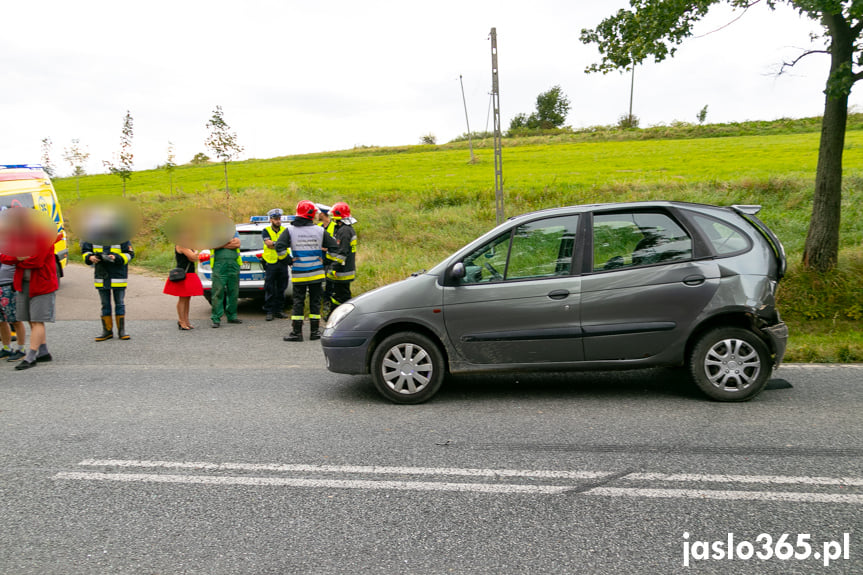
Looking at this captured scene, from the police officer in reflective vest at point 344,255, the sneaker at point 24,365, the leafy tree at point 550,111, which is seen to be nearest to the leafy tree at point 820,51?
the police officer in reflective vest at point 344,255

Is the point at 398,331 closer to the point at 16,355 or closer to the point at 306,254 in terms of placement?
the point at 306,254

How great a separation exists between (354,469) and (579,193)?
809 inches

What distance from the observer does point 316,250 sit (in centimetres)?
888

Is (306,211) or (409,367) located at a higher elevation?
(306,211)

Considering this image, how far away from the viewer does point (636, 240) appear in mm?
5750

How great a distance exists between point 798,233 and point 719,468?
13.2 meters

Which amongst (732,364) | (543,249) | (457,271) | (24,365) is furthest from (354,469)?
(24,365)

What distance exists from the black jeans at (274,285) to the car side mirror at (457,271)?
5700 mm

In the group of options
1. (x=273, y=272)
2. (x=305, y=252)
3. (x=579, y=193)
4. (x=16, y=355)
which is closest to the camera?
(x=16, y=355)

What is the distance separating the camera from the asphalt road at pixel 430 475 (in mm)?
3158

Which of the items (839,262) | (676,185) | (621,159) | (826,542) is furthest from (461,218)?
(621,159)

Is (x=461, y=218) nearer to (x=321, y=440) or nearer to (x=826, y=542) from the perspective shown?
(x=321, y=440)

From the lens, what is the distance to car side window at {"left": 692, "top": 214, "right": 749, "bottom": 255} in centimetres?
564

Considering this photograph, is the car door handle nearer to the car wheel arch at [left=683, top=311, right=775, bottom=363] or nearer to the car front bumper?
the car wheel arch at [left=683, top=311, right=775, bottom=363]
